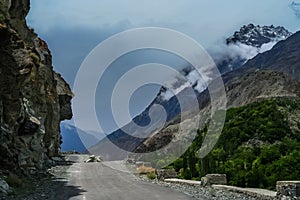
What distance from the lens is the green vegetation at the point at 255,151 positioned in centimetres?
2372

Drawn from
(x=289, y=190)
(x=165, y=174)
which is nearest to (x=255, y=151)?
(x=165, y=174)

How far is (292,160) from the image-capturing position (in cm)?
2562

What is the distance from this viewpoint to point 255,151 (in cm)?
3447

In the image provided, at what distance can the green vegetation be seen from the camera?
77.8 ft

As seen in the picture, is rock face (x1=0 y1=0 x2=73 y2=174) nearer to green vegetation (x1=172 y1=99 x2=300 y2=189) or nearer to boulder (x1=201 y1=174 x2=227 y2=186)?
green vegetation (x1=172 y1=99 x2=300 y2=189)

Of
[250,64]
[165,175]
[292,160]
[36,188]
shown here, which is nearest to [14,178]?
[36,188]

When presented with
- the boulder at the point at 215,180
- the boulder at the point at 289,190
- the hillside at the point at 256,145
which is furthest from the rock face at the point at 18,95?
the boulder at the point at 289,190

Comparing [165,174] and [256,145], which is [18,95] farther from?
[256,145]

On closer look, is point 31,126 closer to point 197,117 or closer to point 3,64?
point 3,64

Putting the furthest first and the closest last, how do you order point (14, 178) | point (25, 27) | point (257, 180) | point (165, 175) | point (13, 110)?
point (25, 27) → point (165, 175) → point (13, 110) → point (14, 178) → point (257, 180)

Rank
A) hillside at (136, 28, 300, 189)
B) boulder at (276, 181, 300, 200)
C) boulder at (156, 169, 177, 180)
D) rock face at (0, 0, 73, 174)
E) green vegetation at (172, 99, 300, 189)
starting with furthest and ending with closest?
1. boulder at (156, 169, 177, 180)
2. rock face at (0, 0, 73, 174)
3. hillside at (136, 28, 300, 189)
4. green vegetation at (172, 99, 300, 189)
5. boulder at (276, 181, 300, 200)

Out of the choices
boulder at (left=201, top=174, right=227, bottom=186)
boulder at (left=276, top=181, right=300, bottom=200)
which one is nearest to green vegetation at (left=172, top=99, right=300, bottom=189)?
boulder at (left=201, top=174, right=227, bottom=186)

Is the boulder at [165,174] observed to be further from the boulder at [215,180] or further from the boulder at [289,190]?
the boulder at [289,190]

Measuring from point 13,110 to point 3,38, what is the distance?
498cm
